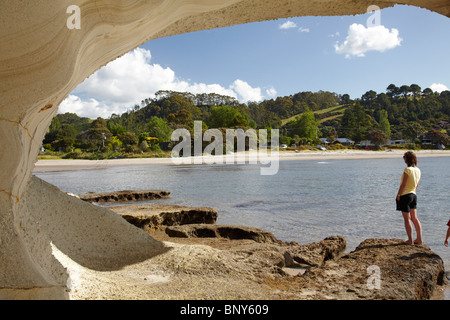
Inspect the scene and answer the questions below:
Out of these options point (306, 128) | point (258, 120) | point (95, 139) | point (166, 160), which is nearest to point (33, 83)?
point (166, 160)

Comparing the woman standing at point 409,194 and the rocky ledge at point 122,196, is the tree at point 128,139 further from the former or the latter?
the woman standing at point 409,194

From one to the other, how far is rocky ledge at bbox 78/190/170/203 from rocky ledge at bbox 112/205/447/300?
7077 millimetres

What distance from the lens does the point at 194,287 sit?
126 inches

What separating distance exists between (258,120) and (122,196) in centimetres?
9054

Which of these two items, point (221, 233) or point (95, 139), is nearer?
point (221, 233)

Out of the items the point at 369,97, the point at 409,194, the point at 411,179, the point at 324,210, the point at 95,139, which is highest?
the point at 369,97

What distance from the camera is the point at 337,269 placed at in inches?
155

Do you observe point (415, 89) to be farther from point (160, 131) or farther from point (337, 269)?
point (337, 269)

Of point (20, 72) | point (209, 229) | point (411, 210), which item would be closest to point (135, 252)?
point (209, 229)

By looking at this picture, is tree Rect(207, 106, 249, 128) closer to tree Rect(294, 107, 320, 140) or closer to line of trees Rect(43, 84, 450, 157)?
line of trees Rect(43, 84, 450, 157)

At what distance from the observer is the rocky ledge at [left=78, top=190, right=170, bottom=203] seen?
12148 mm

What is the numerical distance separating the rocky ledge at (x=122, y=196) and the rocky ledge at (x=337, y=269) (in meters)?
7.08

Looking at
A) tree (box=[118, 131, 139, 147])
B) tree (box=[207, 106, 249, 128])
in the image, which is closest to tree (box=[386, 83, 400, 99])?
tree (box=[207, 106, 249, 128])
